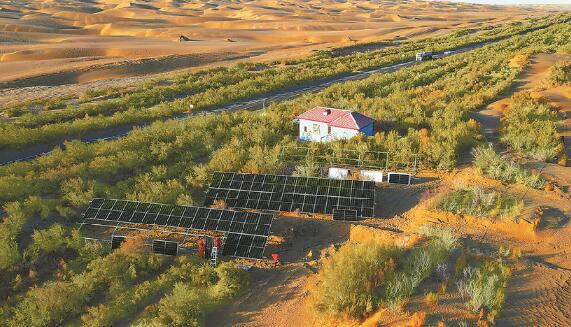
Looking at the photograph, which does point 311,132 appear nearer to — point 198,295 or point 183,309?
point 198,295

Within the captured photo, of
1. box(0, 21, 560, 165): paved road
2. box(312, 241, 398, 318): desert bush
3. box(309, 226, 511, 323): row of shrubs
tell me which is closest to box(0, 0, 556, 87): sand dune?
box(0, 21, 560, 165): paved road

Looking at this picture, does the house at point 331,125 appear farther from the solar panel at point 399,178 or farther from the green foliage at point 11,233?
the green foliage at point 11,233

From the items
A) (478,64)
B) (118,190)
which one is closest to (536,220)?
(118,190)

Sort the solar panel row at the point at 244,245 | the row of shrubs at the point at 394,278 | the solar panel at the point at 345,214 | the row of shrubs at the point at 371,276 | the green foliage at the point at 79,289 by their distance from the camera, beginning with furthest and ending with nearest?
1. the solar panel at the point at 345,214
2. the solar panel row at the point at 244,245
3. the green foliage at the point at 79,289
4. the row of shrubs at the point at 371,276
5. the row of shrubs at the point at 394,278

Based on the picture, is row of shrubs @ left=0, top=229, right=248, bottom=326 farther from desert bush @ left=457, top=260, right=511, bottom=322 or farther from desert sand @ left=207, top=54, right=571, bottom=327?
desert bush @ left=457, top=260, right=511, bottom=322

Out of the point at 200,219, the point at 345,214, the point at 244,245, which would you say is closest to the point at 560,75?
the point at 345,214

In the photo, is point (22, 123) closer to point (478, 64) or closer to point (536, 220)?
point (536, 220)

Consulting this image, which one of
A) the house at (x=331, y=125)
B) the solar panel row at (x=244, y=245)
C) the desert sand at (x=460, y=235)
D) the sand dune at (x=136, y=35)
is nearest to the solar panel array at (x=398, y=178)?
the desert sand at (x=460, y=235)
